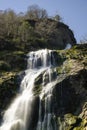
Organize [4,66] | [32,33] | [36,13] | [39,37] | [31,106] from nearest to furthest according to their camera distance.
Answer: [31,106]
[4,66]
[32,33]
[39,37]
[36,13]

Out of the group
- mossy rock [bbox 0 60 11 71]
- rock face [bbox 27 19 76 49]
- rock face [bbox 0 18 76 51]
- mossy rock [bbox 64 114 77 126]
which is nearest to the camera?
mossy rock [bbox 64 114 77 126]

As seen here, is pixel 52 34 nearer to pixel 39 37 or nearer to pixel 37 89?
pixel 39 37

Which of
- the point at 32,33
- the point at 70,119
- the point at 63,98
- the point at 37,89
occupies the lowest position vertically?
the point at 70,119

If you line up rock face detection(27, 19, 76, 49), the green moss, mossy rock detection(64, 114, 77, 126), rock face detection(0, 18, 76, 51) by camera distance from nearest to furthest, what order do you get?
mossy rock detection(64, 114, 77, 126), the green moss, rock face detection(0, 18, 76, 51), rock face detection(27, 19, 76, 49)

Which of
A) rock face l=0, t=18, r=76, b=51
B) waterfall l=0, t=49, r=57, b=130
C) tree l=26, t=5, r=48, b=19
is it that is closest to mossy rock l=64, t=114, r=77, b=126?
waterfall l=0, t=49, r=57, b=130

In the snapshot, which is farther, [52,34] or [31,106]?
[52,34]

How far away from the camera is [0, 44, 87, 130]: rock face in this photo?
38184mm

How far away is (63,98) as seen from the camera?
41.1 m

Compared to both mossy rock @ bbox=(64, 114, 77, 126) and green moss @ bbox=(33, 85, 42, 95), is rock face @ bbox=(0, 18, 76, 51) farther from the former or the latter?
mossy rock @ bbox=(64, 114, 77, 126)

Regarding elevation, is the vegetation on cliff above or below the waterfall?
above

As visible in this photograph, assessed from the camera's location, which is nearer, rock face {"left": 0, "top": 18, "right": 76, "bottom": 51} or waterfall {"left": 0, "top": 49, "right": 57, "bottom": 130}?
waterfall {"left": 0, "top": 49, "right": 57, "bottom": 130}

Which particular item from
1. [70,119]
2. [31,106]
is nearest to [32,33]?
[31,106]

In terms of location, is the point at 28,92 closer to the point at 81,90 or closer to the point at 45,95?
the point at 45,95

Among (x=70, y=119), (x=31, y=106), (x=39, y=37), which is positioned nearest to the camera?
(x=70, y=119)
